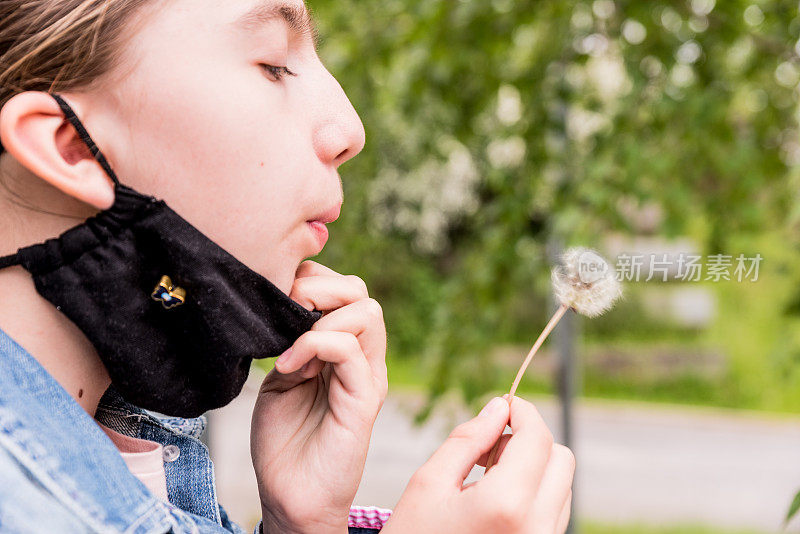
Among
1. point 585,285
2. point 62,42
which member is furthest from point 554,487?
point 62,42

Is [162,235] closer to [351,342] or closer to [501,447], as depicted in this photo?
[351,342]

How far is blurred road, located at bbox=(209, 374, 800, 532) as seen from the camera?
22.5 ft

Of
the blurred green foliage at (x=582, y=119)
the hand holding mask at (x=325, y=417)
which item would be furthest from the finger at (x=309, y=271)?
the blurred green foliage at (x=582, y=119)

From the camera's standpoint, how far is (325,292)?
3.60 ft

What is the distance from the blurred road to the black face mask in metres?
4.71

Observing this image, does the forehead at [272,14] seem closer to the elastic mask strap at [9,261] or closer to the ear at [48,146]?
the ear at [48,146]

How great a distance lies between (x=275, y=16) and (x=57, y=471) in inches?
23.2

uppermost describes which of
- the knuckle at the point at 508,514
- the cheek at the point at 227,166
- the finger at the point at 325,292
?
the cheek at the point at 227,166

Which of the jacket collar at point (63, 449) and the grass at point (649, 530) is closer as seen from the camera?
the jacket collar at point (63, 449)

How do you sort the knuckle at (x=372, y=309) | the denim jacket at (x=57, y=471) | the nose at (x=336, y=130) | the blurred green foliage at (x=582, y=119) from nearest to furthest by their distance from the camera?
the denim jacket at (x=57, y=471), the nose at (x=336, y=130), the knuckle at (x=372, y=309), the blurred green foliage at (x=582, y=119)

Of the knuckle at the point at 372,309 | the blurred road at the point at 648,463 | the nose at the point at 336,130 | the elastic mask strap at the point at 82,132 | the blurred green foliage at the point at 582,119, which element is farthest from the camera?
the blurred road at the point at 648,463

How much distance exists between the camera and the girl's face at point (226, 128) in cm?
91

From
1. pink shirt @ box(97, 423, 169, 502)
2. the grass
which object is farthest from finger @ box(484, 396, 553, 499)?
the grass

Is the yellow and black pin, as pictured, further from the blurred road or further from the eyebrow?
the blurred road
